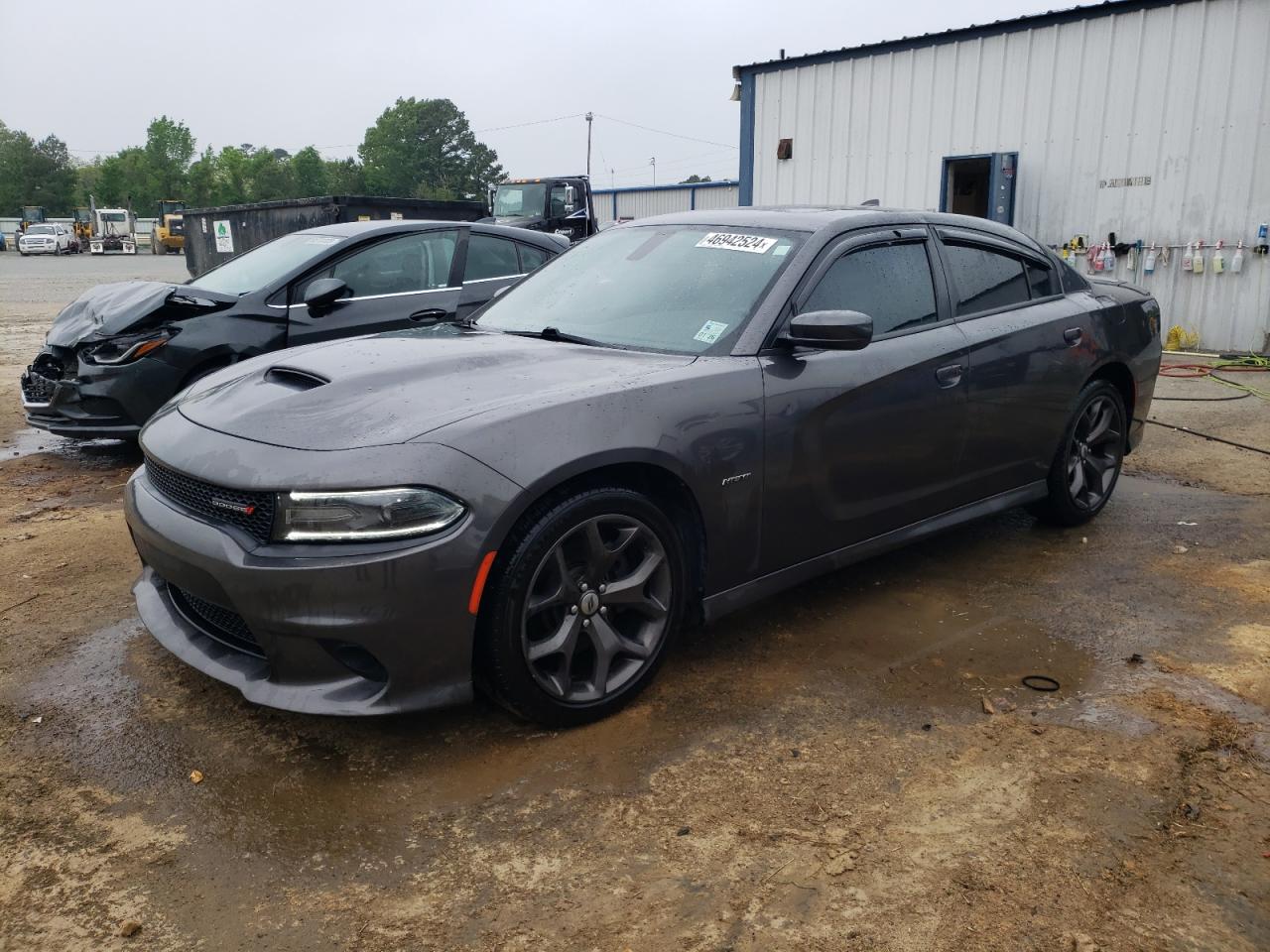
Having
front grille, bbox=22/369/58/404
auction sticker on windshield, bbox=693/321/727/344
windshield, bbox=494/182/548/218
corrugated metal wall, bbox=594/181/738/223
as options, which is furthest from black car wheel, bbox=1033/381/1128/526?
corrugated metal wall, bbox=594/181/738/223

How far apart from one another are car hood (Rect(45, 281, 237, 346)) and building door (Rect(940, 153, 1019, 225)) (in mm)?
7975

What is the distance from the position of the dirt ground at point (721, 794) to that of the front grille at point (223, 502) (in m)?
0.69

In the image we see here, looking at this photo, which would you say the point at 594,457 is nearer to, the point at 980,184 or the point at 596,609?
the point at 596,609

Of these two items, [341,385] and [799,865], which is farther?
[341,385]

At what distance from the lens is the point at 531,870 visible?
2443mm

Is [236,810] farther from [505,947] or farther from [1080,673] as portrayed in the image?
[1080,673]

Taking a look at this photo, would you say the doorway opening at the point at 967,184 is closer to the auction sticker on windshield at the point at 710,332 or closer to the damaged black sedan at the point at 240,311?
the damaged black sedan at the point at 240,311

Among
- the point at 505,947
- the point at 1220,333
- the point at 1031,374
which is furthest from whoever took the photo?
the point at 1220,333

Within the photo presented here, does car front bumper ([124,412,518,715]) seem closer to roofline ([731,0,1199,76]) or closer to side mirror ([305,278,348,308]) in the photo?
side mirror ([305,278,348,308])

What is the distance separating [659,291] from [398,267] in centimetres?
349

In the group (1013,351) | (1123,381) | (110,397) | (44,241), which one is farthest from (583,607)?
(44,241)

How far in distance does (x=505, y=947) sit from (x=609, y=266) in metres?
2.65

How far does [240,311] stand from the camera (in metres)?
6.28

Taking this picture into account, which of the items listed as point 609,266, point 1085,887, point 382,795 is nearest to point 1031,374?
point 609,266
